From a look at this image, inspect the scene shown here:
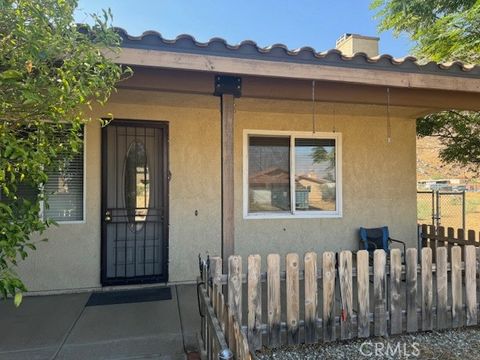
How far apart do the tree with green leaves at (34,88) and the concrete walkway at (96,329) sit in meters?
1.57

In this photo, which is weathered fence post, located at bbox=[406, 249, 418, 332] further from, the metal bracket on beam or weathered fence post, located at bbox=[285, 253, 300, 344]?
the metal bracket on beam

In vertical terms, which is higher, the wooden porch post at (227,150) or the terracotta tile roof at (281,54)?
the terracotta tile roof at (281,54)

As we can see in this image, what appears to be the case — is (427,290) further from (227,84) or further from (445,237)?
(227,84)

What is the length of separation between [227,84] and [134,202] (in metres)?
2.51

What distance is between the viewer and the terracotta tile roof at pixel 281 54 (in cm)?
303

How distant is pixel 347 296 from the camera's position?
10.7 feet

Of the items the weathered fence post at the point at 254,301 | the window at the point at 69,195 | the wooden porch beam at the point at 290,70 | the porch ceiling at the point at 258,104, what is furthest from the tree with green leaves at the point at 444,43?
the window at the point at 69,195

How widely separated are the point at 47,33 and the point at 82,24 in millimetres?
485

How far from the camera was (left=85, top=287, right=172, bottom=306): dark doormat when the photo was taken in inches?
174

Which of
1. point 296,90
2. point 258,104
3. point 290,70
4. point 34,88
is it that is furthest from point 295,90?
point 34,88

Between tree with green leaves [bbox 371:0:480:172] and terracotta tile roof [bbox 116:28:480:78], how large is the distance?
2518mm

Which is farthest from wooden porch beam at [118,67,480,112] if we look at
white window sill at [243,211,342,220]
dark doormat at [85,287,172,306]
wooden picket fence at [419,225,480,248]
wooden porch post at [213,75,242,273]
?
dark doormat at [85,287,172,306]

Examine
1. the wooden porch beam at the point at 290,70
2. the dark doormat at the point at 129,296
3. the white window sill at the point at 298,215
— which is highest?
the wooden porch beam at the point at 290,70

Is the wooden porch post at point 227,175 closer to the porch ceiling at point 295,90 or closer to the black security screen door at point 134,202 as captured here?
the porch ceiling at point 295,90
